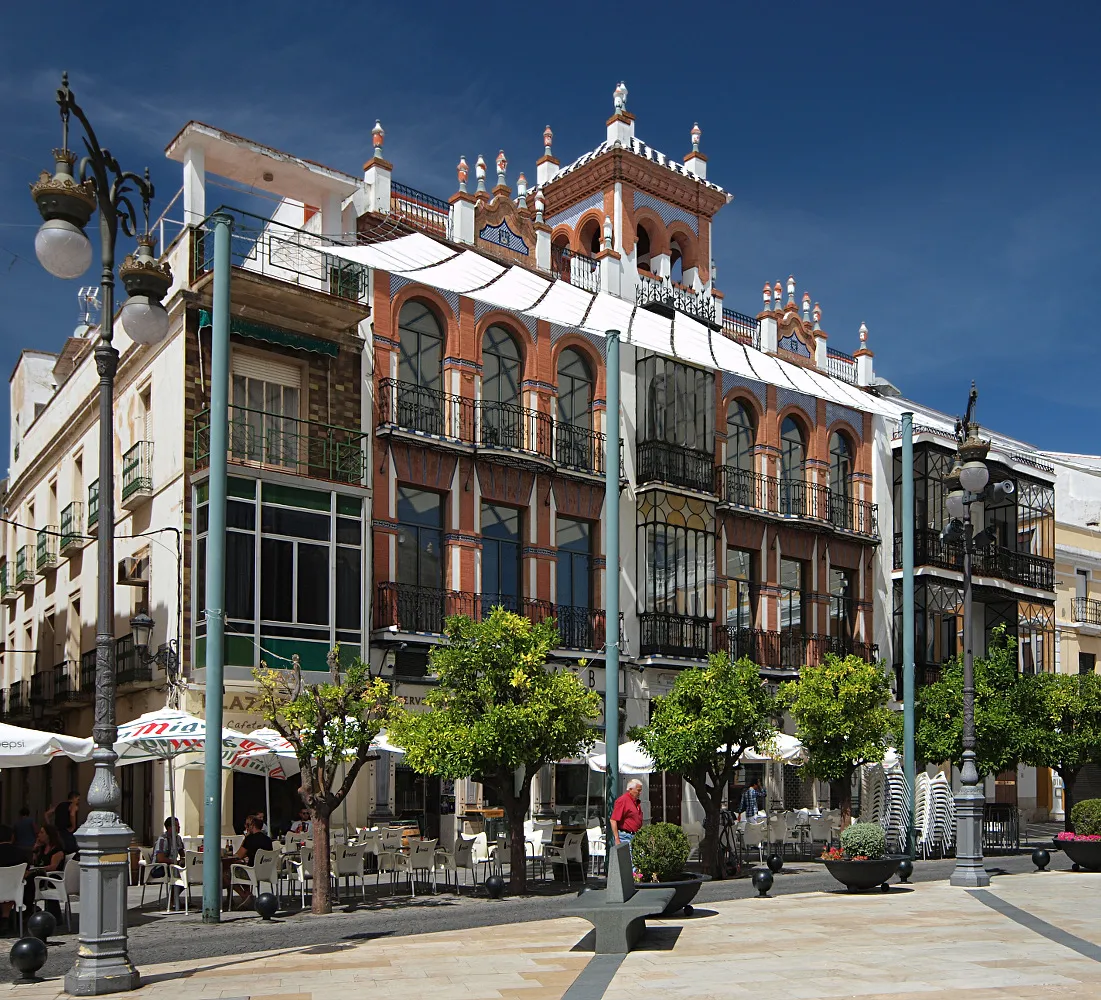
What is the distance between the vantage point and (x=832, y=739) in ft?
87.7

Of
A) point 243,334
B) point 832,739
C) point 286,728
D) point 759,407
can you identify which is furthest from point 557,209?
point 286,728

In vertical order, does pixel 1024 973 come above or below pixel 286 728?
below

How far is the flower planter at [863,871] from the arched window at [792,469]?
16620 mm

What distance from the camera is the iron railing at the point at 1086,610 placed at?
46.1 m

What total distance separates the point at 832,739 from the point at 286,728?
1265 centimetres

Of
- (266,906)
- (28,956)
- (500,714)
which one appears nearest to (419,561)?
(500,714)

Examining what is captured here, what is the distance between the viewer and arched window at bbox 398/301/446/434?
2880 cm

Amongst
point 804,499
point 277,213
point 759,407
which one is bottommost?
point 804,499

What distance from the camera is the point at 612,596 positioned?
22.9 metres

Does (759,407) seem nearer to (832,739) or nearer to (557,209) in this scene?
(557,209)

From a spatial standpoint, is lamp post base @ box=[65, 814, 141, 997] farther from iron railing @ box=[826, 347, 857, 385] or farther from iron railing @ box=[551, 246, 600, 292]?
iron railing @ box=[826, 347, 857, 385]

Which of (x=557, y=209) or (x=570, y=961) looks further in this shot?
(x=557, y=209)

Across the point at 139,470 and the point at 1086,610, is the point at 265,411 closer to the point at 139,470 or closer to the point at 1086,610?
the point at 139,470

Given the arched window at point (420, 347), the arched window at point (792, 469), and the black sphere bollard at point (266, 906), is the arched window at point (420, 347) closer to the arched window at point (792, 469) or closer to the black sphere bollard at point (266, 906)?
the arched window at point (792, 469)
